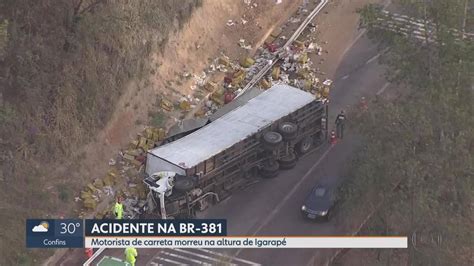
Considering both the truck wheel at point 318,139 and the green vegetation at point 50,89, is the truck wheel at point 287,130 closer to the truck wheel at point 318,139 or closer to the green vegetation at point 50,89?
the truck wheel at point 318,139

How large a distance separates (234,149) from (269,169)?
2.20 metres

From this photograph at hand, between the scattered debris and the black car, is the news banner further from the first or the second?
the scattered debris

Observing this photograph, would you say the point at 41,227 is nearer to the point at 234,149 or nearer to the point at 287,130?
the point at 234,149

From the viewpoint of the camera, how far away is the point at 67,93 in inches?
1026

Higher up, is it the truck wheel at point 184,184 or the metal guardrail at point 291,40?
the metal guardrail at point 291,40

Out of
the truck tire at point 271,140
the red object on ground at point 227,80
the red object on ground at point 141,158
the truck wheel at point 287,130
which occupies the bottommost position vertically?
the red object on ground at point 141,158

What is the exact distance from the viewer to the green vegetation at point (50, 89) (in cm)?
2430

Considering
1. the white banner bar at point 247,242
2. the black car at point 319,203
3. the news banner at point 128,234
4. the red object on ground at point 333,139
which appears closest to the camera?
the white banner bar at point 247,242

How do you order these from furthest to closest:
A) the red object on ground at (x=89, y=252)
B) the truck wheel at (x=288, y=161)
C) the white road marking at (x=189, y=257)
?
the truck wheel at (x=288, y=161) → the white road marking at (x=189, y=257) → the red object on ground at (x=89, y=252)

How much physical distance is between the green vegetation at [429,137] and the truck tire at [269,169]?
808cm

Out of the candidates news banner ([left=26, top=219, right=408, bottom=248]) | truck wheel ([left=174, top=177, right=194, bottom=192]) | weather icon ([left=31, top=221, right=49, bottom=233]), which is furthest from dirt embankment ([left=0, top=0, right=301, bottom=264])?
truck wheel ([left=174, top=177, right=194, bottom=192])

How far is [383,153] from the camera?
18.4 m

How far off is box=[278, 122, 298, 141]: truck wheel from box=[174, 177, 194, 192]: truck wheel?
4501 mm

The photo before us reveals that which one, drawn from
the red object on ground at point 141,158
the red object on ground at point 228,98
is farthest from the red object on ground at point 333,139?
the red object on ground at point 141,158
